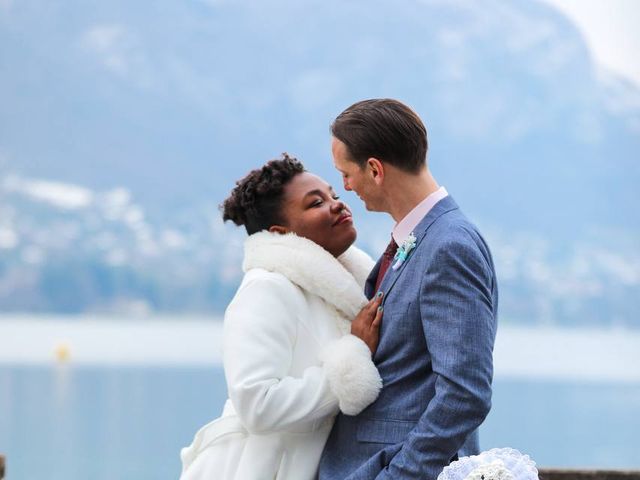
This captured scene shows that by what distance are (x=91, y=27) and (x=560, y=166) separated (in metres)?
32.0

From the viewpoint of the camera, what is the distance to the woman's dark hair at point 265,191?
8.12 feet

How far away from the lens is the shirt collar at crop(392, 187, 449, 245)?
2221mm

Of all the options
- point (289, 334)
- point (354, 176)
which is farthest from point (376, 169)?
point (289, 334)

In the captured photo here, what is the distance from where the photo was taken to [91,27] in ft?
255

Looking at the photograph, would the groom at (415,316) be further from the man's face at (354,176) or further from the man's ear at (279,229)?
the man's ear at (279,229)

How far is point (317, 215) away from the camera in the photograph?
2.44 m

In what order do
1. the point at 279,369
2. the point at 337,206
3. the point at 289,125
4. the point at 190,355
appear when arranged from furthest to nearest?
the point at 289,125 → the point at 190,355 → the point at 337,206 → the point at 279,369

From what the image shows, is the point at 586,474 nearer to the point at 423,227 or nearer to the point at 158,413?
the point at 423,227

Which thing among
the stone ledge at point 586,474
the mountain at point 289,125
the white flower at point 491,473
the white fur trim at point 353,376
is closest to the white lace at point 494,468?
the white flower at point 491,473

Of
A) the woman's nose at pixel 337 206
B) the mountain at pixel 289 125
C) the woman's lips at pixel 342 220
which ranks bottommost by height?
the woman's lips at pixel 342 220

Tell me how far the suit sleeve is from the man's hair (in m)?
0.21

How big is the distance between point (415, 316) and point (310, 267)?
311 millimetres

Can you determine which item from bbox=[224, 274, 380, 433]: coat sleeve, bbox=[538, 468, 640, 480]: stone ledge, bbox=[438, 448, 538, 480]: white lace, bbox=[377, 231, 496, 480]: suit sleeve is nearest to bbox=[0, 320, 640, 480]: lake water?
bbox=[538, 468, 640, 480]: stone ledge

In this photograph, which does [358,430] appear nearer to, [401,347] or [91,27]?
[401,347]
